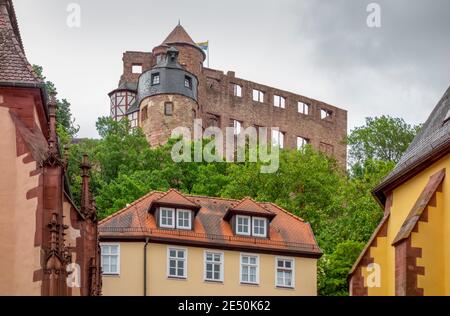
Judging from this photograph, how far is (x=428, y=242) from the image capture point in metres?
27.7

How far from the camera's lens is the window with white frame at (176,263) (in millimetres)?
52125

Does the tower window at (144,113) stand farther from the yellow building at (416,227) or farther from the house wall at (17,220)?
the house wall at (17,220)

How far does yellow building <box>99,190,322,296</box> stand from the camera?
51.5 meters

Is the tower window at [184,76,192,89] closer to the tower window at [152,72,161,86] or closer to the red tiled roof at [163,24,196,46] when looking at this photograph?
the tower window at [152,72,161,86]

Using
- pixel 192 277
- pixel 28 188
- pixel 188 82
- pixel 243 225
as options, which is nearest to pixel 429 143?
pixel 28 188

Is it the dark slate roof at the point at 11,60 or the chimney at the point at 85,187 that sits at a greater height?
the dark slate roof at the point at 11,60

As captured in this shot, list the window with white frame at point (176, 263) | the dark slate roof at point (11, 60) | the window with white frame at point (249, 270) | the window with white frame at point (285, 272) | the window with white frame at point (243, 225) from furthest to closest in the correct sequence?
the window with white frame at point (243, 225) < the window with white frame at point (285, 272) < the window with white frame at point (249, 270) < the window with white frame at point (176, 263) < the dark slate roof at point (11, 60)

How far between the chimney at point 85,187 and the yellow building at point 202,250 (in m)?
17.1

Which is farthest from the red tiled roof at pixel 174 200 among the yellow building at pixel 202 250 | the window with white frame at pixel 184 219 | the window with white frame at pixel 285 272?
the window with white frame at pixel 285 272

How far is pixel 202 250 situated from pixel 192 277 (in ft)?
5.12

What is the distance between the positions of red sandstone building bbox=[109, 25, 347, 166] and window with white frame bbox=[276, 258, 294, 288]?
37.2 m

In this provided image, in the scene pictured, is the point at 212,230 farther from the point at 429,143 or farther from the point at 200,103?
the point at 200,103

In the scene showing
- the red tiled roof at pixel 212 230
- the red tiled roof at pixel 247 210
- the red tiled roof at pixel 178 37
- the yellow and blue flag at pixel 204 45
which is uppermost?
the yellow and blue flag at pixel 204 45

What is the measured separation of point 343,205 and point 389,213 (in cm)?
3798
